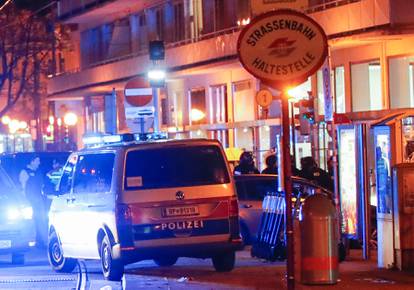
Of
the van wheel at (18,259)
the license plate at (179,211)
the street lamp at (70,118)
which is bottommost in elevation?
the van wheel at (18,259)

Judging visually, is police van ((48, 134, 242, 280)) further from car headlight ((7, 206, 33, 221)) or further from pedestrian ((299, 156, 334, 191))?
pedestrian ((299, 156, 334, 191))

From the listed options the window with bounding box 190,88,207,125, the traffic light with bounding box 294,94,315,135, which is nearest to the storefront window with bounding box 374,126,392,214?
the traffic light with bounding box 294,94,315,135

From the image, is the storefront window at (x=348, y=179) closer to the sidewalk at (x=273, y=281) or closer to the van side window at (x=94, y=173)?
the sidewalk at (x=273, y=281)

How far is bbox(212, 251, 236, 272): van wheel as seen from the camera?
15.5 m

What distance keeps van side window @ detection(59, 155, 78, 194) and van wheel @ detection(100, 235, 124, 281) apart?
163cm

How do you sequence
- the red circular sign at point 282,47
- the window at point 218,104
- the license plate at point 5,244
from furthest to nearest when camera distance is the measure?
the window at point 218,104, the license plate at point 5,244, the red circular sign at point 282,47

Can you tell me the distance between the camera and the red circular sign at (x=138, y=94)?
21.7 metres

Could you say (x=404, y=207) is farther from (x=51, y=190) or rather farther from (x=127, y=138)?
(x=51, y=190)

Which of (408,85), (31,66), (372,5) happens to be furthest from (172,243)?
(31,66)

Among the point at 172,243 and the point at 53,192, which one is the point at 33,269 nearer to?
the point at 53,192

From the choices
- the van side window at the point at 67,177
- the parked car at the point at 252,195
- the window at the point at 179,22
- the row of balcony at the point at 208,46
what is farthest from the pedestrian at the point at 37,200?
the window at the point at 179,22

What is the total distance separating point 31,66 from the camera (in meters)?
59.4

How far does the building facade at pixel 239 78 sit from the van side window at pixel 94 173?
11.5 ft

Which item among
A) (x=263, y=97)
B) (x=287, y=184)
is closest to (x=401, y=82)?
(x=263, y=97)
